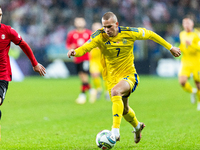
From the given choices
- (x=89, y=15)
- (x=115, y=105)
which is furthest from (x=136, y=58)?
(x=115, y=105)

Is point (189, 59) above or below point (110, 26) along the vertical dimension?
below

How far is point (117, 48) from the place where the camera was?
5398mm

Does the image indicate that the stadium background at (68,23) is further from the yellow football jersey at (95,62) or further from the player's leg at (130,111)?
the player's leg at (130,111)

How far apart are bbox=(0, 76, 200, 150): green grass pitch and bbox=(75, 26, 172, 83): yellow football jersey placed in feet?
3.69

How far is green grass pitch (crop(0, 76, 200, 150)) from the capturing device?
5.48 meters

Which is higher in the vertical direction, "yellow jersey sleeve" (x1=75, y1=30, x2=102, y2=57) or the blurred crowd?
"yellow jersey sleeve" (x1=75, y1=30, x2=102, y2=57)

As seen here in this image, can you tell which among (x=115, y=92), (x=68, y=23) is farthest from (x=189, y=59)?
(x=68, y=23)

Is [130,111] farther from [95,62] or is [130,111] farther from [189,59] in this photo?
[95,62]

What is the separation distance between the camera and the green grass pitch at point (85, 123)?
5.48 meters

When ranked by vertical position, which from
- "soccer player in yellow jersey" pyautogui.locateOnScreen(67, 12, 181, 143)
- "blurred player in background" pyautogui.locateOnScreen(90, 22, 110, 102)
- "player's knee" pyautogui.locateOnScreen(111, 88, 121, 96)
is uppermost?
"soccer player in yellow jersey" pyautogui.locateOnScreen(67, 12, 181, 143)

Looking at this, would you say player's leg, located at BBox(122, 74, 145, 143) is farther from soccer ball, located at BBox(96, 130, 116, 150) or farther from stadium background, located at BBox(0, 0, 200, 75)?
stadium background, located at BBox(0, 0, 200, 75)

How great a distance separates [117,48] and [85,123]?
8.82 feet

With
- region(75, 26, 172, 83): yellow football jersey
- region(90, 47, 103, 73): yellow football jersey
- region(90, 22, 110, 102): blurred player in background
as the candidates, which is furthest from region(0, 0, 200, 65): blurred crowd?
region(75, 26, 172, 83): yellow football jersey

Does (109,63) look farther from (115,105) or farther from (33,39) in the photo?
(33,39)
